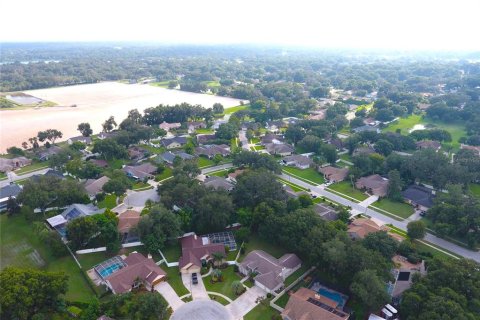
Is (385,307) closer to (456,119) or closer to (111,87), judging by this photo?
(456,119)

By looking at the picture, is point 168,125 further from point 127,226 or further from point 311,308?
point 311,308

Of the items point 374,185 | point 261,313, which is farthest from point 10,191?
point 374,185

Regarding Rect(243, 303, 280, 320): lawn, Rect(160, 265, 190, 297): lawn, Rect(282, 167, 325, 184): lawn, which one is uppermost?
Rect(160, 265, 190, 297): lawn

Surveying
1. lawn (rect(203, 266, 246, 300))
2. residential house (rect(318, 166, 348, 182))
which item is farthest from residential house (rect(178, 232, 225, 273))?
residential house (rect(318, 166, 348, 182))

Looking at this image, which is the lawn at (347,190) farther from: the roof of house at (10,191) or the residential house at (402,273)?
the roof of house at (10,191)

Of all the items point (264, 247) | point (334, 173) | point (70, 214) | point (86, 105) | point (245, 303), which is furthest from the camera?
point (86, 105)

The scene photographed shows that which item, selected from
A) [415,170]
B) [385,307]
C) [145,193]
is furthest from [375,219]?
[145,193]

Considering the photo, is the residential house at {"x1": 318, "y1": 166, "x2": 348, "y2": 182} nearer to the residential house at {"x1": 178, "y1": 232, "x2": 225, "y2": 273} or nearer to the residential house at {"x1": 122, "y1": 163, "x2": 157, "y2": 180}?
the residential house at {"x1": 178, "y1": 232, "x2": 225, "y2": 273}
